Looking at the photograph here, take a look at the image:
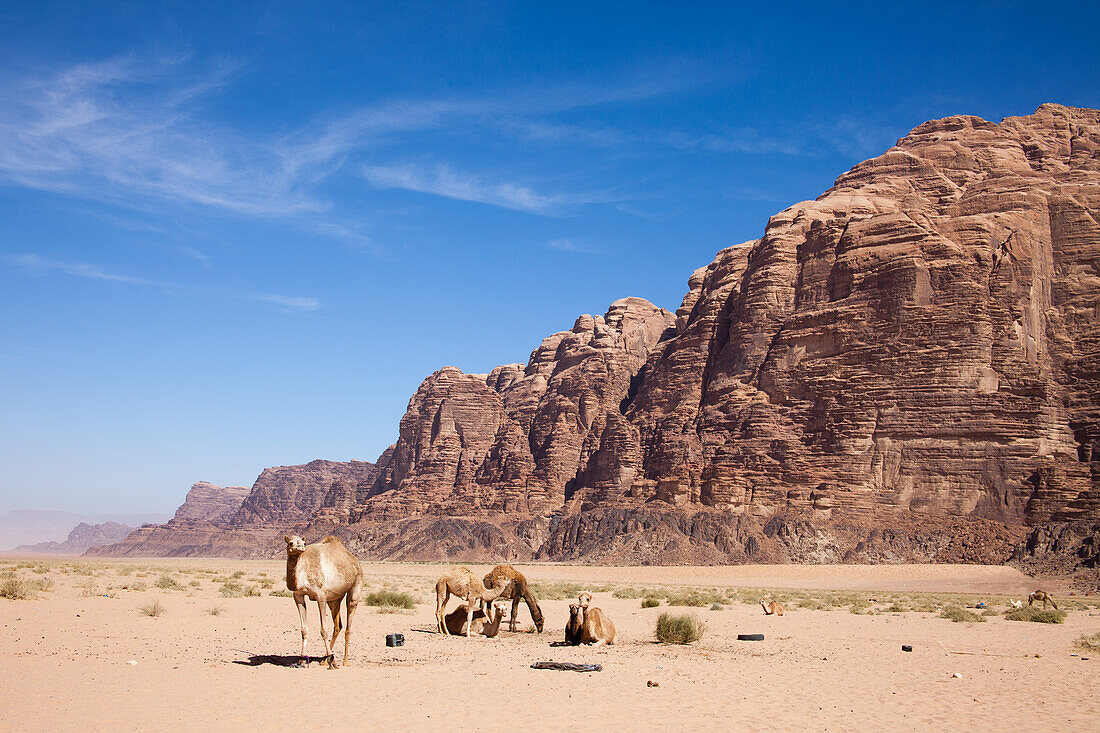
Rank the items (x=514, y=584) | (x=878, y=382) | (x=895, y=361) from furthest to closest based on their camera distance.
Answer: (x=878, y=382) < (x=895, y=361) < (x=514, y=584)

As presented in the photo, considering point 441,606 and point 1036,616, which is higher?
point 441,606

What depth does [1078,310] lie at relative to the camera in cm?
9538

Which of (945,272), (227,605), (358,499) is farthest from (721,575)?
(358,499)

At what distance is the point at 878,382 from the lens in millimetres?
93812

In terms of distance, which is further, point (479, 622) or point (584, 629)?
point (479, 622)

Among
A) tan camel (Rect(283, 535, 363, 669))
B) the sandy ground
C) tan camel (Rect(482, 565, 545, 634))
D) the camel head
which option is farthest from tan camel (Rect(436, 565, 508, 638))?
the camel head

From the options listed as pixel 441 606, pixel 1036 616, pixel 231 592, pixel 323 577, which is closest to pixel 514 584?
pixel 441 606

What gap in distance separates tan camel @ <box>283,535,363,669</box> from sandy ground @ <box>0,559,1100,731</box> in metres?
0.84

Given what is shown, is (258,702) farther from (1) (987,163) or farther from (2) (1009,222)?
(1) (987,163)

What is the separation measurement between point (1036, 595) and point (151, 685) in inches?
1294

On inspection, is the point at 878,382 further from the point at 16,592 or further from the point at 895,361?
the point at 16,592

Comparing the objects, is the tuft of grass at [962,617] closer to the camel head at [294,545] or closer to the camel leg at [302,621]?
the camel leg at [302,621]

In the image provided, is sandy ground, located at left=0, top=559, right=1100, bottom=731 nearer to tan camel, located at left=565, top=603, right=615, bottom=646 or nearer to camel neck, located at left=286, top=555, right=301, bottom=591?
tan camel, located at left=565, top=603, right=615, bottom=646

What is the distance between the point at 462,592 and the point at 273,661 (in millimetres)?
5671
